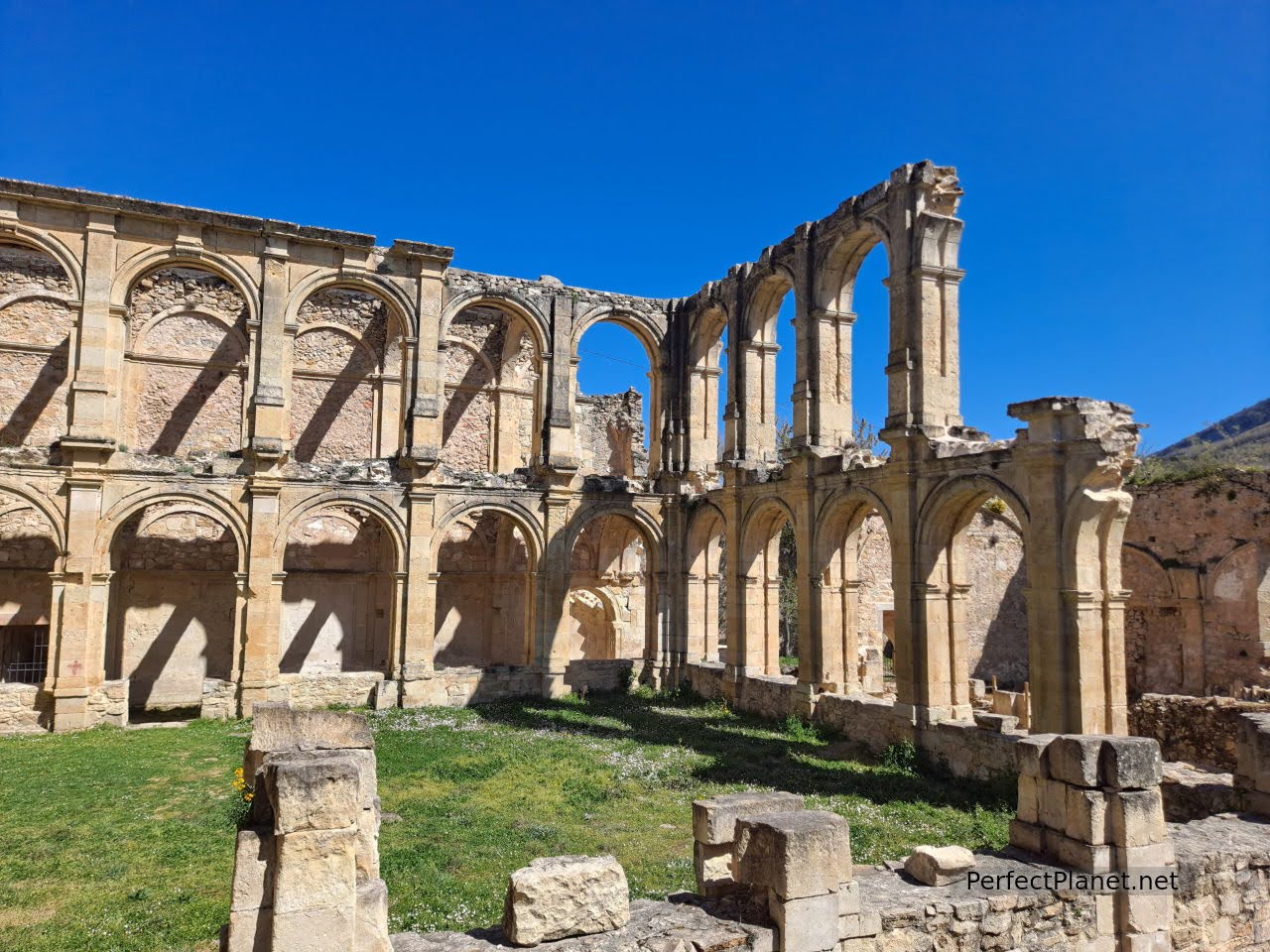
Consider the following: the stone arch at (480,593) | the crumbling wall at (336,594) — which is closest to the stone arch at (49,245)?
the crumbling wall at (336,594)

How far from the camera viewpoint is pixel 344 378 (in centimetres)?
2411

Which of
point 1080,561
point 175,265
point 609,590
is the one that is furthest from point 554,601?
point 1080,561

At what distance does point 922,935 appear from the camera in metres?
5.97

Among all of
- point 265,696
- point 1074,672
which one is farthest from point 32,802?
point 1074,672

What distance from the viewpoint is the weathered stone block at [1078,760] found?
6.75 meters

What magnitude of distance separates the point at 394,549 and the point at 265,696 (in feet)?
12.7

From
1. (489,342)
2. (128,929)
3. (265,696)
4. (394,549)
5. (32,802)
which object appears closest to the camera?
(128,929)

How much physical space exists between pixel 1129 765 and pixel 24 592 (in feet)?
72.7

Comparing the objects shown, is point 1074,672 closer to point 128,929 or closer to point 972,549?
point 128,929

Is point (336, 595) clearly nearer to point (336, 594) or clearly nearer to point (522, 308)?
point (336, 594)

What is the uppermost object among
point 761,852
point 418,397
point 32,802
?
point 418,397

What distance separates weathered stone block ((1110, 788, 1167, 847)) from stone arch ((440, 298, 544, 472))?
19.6m

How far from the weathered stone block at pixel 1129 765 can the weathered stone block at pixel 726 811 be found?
242 cm

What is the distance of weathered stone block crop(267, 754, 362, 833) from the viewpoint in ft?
16.1
